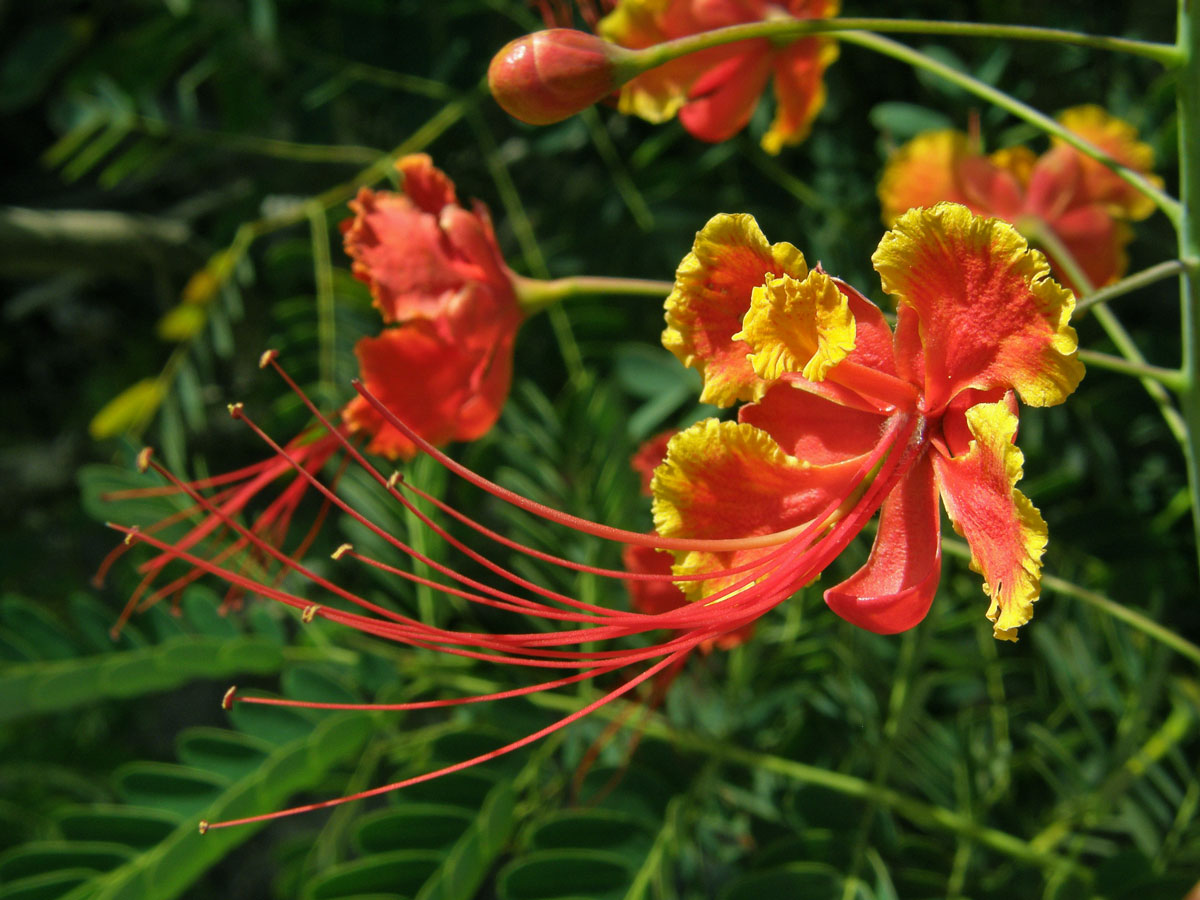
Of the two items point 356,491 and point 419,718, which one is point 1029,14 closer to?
point 356,491

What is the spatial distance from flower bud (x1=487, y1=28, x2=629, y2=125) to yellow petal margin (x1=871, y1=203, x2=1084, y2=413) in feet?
0.88

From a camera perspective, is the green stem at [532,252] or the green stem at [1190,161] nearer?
the green stem at [1190,161]

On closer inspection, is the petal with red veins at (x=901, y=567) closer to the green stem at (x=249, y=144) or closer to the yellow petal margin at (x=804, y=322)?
the yellow petal margin at (x=804, y=322)

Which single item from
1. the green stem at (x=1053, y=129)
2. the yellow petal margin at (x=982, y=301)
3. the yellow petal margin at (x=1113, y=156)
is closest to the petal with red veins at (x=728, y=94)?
the green stem at (x=1053, y=129)

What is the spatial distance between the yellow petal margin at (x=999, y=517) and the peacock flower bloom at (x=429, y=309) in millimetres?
445

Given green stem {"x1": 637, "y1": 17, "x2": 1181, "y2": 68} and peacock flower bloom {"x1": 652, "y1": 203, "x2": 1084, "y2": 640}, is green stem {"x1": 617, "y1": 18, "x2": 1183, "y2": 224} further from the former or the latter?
peacock flower bloom {"x1": 652, "y1": 203, "x2": 1084, "y2": 640}

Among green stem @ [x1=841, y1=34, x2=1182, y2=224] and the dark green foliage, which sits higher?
green stem @ [x1=841, y1=34, x2=1182, y2=224]

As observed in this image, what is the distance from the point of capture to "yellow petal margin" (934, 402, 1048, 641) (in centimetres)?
67

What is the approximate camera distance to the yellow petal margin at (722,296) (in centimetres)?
77

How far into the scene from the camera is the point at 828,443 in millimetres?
830

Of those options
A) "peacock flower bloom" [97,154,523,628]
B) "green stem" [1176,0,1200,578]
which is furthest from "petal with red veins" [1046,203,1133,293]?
"peacock flower bloom" [97,154,523,628]

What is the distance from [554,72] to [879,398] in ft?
1.12

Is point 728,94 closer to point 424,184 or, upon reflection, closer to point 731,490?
point 424,184

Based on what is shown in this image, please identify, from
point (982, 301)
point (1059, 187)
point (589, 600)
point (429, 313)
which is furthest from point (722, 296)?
point (1059, 187)
